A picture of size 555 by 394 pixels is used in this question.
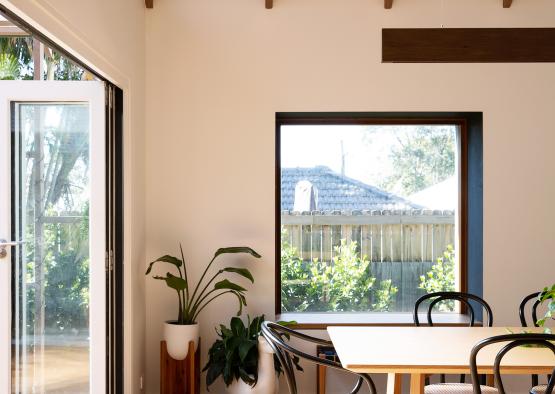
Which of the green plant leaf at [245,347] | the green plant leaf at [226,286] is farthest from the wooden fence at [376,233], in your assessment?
the green plant leaf at [245,347]

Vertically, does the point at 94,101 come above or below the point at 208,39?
below

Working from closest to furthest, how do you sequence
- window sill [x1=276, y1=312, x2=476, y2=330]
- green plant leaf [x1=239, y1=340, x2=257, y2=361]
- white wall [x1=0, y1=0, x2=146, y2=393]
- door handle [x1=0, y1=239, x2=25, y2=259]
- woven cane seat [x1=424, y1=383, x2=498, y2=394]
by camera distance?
white wall [x1=0, y1=0, x2=146, y2=393] < woven cane seat [x1=424, y1=383, x2=498, y2=394] < door handle [x1=0, y1=239, x2=25, y2=259] < green plant leaf [x1=239, y1=340, x2=257, y2=361] < window sill [x1=276, y1=312, x2=476, y2=330]

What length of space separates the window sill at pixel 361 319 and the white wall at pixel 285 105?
25 cm

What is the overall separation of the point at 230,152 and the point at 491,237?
1874 millimetres

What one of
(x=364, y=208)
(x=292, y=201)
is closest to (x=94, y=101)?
(x=292, y=201)

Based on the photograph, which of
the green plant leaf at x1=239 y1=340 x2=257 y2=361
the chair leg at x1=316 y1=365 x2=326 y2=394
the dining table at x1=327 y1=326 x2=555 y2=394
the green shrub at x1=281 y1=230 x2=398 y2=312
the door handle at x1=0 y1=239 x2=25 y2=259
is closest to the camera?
the dining table at x1=327 y1=326 x2=555 y2=394

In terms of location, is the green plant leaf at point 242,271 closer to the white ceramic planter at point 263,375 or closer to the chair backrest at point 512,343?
the white ceramic planter at point 263,375

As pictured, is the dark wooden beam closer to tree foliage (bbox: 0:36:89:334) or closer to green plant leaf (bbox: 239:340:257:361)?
tree foliage (bbox: 0:36:89:334)

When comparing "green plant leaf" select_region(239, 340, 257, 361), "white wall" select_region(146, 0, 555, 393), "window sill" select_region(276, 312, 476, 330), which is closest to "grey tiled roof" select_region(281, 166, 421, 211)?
"white wall" select_region(146, 0, 555, 393)

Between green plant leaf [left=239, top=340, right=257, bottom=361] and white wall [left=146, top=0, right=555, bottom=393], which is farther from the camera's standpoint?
white wall [left=146, top=0, right=555, bottom=393]

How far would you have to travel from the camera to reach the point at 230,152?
4562mm

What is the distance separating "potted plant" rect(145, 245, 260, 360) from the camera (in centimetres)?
414

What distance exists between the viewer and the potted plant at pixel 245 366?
13.4ft

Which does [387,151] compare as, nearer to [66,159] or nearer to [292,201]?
[292,201]
